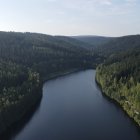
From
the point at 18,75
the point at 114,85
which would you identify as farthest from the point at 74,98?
the point at 18,75

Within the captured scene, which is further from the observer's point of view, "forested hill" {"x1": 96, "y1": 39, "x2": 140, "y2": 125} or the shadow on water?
"forested hill" {"x1": 96, "y1": 39, "x2": 140, "y2": 125}

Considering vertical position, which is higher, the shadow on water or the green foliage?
the green foliage

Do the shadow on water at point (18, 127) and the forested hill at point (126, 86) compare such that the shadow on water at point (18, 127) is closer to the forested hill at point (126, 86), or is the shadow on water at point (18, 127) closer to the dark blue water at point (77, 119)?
the dark blue water at point (77, 119)

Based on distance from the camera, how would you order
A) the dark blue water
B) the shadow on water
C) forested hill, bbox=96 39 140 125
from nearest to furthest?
the shadow on water → the dark blue water → forested hill, bbox=96 39 140 125

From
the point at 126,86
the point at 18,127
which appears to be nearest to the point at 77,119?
the point at 18,127

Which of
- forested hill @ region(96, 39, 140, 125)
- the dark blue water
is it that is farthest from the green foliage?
the dark blue water

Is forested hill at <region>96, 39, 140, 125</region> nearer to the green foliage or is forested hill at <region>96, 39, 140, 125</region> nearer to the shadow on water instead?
the green foliage

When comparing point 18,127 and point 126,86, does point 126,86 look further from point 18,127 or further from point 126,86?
point 18,127

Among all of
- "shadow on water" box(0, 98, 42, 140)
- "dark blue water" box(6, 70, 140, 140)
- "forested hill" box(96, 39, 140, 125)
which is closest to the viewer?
"shadow on water" box(0, 98, 42, 140)

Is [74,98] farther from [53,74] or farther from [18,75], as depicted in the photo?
[53,74]
